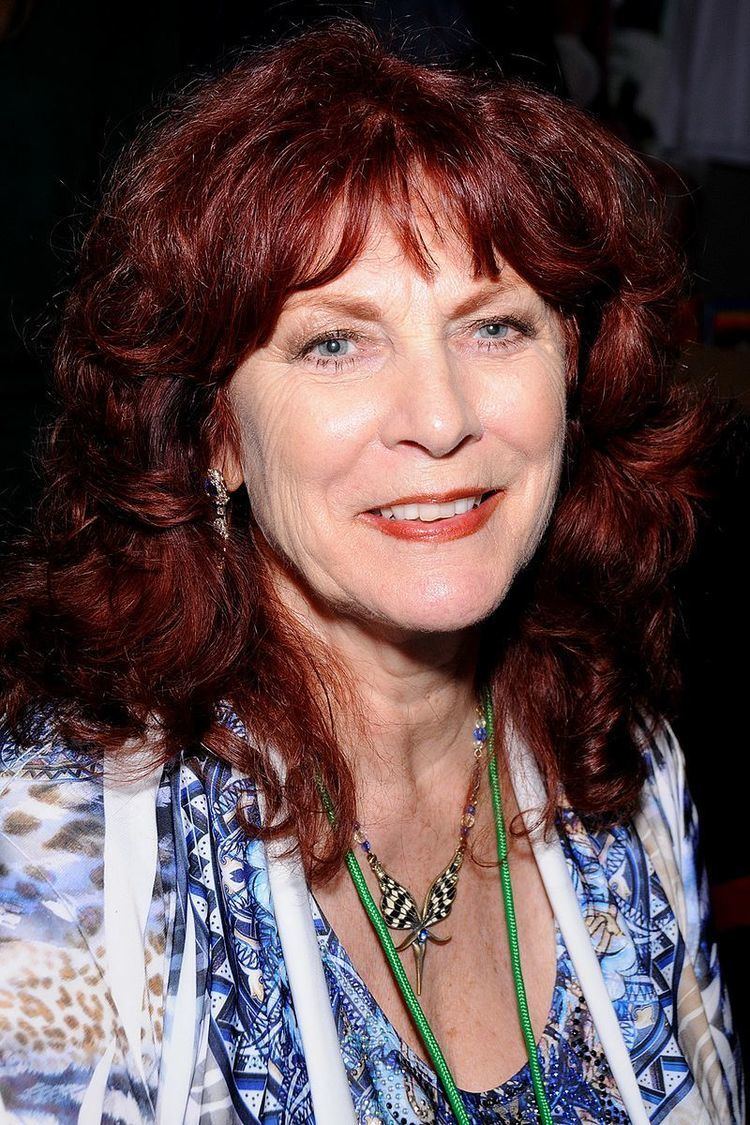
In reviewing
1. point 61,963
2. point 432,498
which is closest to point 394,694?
point 432,498

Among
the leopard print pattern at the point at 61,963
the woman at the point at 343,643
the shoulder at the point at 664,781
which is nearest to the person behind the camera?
the leopard print pattern at the point at 61,963

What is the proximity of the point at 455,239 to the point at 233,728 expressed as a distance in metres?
0.67

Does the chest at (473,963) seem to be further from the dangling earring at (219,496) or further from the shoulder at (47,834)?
the dangling earring at (219,496)

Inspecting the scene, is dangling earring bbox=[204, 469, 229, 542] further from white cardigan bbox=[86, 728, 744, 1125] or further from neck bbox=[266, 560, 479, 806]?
white cardigan bbox=[86, 728, 744, 1125]

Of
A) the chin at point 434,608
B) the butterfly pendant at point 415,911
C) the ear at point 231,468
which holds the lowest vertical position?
the butterfly pendant at point 415,911

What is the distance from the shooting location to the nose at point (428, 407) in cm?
130

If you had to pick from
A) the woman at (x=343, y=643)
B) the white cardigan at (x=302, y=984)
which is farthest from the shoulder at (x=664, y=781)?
the white cardigan at (x=302, y=984)

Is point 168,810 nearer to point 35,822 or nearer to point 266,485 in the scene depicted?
point 35,822

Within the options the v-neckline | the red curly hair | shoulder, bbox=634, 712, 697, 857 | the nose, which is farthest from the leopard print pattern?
shoulder, bbox=634, 712, 697, 857

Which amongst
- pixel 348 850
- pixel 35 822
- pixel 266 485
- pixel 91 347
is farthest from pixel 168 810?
pixel 91 347

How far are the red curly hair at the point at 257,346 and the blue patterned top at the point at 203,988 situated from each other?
0.28 feet

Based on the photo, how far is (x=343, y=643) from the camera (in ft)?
5.13

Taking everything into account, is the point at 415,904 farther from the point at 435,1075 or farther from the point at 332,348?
the point at 332,348

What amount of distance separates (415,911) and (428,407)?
701mm
